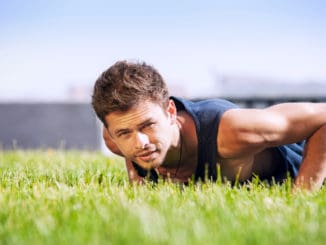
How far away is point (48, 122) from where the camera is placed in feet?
45.7

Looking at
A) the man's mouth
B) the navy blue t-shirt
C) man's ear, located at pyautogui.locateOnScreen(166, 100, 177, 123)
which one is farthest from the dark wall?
the man's mouth

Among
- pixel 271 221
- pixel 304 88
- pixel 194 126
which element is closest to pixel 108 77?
pixel 194 126

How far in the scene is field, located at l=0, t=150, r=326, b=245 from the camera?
1.97 meters

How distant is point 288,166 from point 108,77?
1.40 metres

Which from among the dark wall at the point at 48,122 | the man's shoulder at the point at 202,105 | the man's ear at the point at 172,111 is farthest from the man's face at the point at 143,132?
the dark wall at the point at 48,122

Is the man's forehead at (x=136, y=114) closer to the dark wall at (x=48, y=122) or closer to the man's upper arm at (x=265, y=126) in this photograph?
the man's upper arm at (x=265, y=126)

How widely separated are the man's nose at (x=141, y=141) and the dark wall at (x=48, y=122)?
10702mm

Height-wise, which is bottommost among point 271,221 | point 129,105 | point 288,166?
point 288,166

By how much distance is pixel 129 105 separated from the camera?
10.9ft

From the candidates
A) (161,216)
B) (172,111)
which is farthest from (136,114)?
(161,216)

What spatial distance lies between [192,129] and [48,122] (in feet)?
35.0

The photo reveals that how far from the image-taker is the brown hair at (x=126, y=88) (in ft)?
11.0

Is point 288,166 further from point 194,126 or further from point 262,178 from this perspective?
point 194,126

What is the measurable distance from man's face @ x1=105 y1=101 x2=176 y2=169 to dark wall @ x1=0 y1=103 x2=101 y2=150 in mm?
10585
